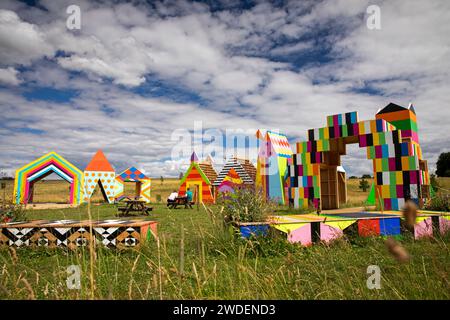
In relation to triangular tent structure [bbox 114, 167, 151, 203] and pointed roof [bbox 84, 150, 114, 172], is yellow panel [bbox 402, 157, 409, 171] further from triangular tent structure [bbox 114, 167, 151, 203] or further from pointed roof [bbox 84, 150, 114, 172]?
pointed roof [bbox 84, 150, 114, 172]

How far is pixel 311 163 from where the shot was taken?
1258 cm

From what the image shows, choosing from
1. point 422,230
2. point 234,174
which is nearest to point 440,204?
point 422,230

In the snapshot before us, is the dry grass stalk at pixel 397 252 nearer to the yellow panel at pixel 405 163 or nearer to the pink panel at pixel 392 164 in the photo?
the yellow panel at pixel 405 163

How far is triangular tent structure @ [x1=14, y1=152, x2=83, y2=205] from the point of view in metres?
18.1

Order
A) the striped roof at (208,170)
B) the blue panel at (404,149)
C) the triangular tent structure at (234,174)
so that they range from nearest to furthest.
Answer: the blue panel at (404,149) < the triangular tent structure at (234,174) < the striped roof at (208,170)

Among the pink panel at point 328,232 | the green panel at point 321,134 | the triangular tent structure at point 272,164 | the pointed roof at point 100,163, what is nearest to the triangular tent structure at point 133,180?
the pointed roof at point 100,163

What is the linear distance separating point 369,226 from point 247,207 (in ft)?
9.30

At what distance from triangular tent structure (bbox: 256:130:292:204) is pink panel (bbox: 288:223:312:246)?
32.7 feet

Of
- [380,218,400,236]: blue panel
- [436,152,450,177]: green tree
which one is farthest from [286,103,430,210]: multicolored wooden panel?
[436,152,450,177]: green tree

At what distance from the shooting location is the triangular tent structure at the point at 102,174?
2027cm

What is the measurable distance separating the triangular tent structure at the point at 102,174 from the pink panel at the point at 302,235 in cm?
1800
